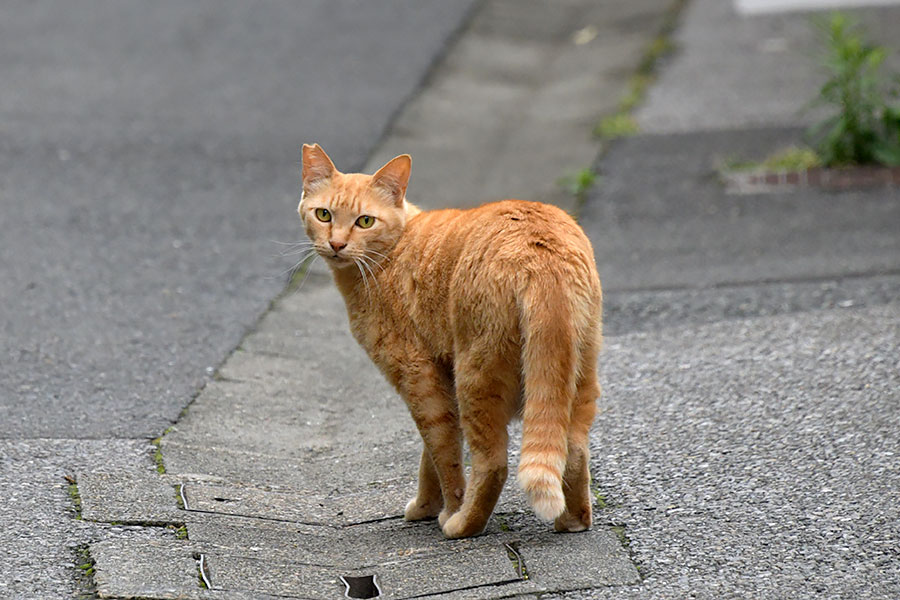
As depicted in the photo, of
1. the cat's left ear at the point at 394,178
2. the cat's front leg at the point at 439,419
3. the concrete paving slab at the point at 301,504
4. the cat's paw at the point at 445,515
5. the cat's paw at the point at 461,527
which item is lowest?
the concrete paving slab at the point at 301,504

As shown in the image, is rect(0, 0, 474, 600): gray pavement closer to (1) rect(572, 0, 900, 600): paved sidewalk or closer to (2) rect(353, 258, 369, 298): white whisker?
(2) rect(353, 258, 369, 298): white whisker

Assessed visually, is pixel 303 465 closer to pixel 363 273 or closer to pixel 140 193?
pixel 363 273

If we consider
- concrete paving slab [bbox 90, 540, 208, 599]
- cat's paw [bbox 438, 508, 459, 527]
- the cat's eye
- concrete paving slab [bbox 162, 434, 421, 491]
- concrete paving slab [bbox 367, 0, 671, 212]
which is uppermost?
the cat's eye

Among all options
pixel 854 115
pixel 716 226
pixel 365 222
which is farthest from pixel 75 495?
pixel 854 115

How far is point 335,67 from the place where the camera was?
1207cm

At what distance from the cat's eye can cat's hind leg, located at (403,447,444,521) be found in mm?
886

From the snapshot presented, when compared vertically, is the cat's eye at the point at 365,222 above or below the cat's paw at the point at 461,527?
above

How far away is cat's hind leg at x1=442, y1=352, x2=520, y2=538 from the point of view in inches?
151

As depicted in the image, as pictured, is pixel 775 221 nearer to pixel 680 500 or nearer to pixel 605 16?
pixel 680 500

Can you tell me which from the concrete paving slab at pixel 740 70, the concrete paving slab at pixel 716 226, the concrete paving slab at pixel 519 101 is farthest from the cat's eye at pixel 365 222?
the concrete paving slab at pixel 740 70

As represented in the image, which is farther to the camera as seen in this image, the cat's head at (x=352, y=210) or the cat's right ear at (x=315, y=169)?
the cat's right ear at (x=315, y=169)

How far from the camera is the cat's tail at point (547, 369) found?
12.0ft

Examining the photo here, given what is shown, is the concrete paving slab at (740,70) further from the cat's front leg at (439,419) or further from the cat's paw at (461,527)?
the cat's paw at (461,527)

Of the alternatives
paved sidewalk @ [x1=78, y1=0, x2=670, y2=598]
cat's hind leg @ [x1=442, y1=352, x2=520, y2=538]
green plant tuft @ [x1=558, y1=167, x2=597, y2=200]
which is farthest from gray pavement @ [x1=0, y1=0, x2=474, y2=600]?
green plant tuft @ [x1=558, y1=167, x2=597, y2=200]
